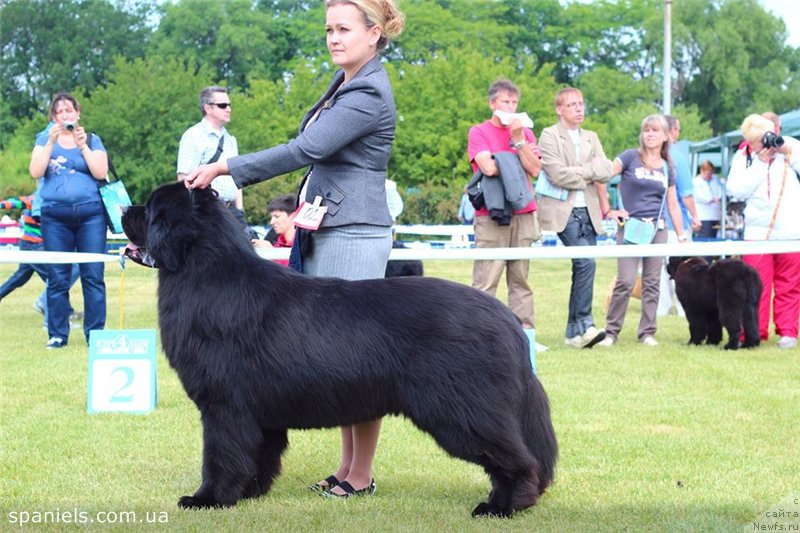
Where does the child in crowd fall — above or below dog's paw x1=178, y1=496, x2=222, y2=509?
above

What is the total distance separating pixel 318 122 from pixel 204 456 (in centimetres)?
144

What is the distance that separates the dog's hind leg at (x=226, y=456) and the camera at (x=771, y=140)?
639cm

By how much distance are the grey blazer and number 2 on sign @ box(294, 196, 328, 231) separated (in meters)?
0.03

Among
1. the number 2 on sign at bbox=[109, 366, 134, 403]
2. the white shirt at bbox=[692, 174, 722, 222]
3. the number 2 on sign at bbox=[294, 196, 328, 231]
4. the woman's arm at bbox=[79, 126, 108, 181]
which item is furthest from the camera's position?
the white shirt at bbox=[692, 174, 722, 222]

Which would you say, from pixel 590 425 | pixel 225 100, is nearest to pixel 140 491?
pixel 590 425

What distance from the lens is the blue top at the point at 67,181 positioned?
825 cm

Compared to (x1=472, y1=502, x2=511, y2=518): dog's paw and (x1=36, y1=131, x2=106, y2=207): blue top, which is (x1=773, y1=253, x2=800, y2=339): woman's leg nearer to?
(x1=472, y1=502, x2=511, y2=518): dog's paw

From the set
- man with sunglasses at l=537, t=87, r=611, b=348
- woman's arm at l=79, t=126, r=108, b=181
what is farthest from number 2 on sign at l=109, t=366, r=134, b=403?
man with sunglasses at l=537, t=87, r=611, b=348

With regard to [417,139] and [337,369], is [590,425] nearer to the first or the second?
[337,369]

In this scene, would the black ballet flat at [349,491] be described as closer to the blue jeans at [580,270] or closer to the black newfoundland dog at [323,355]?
the black newfoundland dog at [323,355]

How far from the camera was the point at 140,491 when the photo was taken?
4.29 m

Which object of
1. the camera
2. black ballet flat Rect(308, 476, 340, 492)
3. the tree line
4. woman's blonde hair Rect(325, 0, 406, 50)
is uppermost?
the tree line

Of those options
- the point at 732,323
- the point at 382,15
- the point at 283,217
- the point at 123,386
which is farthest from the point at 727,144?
the point at 382,15

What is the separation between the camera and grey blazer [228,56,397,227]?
3871 mm
